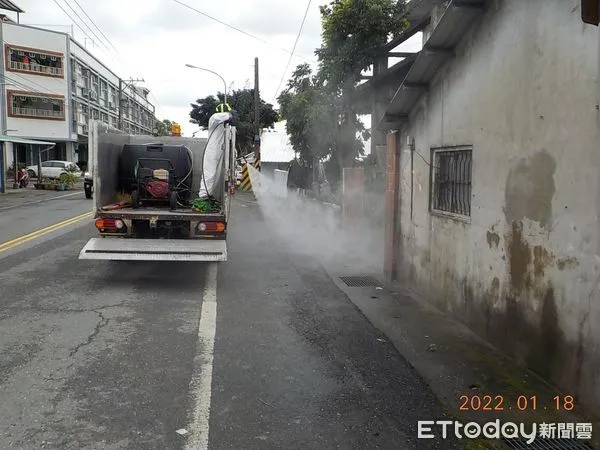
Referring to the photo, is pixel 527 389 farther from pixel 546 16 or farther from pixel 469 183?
pixel 546 16

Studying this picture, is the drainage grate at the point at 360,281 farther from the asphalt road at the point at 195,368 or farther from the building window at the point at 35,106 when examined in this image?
the building window at the point at 35,106

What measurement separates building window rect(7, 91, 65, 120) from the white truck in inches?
1569

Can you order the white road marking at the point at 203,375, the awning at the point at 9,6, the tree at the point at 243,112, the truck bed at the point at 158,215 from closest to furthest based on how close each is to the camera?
the white road marking at the point at 203,375
the truck bed at the point at 158,215
the tree at the point at 243,112
the awning at the point at 9,6

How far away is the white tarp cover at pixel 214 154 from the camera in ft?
28.7

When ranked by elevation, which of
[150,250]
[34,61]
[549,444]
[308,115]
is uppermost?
[34,61]

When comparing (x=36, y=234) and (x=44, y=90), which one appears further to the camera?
(x=44, y=90)

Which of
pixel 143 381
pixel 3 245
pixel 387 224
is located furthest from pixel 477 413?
pixel 3 245

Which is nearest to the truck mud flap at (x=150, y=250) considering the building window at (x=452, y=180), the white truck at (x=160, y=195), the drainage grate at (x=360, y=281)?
the white truck at (x=160, y=195)

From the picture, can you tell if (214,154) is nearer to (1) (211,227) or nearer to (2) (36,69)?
(1) (211,227)

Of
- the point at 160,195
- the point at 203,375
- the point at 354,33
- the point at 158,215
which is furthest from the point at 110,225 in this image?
the point at 354,33

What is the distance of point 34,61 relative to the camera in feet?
150

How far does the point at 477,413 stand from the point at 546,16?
3.27 meters

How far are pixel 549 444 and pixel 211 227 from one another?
5626 mm

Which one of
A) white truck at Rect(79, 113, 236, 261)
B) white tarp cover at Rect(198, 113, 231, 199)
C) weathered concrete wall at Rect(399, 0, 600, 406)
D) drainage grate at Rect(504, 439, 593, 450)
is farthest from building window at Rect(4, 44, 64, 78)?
drainage grate at Rect(504, 439, 593, 450)
